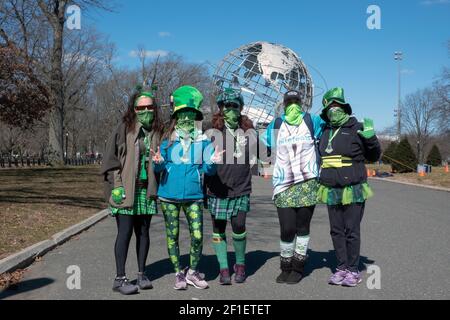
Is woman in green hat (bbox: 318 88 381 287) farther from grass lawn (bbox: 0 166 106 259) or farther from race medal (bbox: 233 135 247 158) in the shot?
grass lawn (bbox: 0 166 106 259)

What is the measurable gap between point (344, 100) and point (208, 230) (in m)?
4.30

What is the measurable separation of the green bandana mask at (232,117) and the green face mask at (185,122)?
1.16 ft

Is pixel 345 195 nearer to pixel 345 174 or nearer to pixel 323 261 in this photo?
pixel 345 174

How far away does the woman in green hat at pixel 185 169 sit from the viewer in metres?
4.60

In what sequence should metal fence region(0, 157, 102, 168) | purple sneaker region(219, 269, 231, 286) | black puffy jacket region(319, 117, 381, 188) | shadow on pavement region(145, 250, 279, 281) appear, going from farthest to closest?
metal fence region(0, 157, 102, 168) → shadow on pavement region(145, 250, 279, 281) → black puffy jacket region(319, 117, 381, 188) → purple sneaker region(219, 269, 231, 286)

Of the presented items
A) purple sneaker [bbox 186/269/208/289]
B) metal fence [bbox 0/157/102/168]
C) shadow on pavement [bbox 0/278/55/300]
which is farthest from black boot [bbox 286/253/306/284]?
Result: metal fence [bbox 0/157/102/168]

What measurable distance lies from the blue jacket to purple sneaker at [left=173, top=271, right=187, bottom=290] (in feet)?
2.47

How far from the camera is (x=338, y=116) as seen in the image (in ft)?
16.2

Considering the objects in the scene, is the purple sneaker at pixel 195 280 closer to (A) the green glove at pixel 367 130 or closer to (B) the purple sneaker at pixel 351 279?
(B) the purple sneaker at pixel 351 279

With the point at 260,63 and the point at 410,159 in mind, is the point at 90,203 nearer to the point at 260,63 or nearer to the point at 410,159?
the point at 260,63

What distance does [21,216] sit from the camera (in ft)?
28.7

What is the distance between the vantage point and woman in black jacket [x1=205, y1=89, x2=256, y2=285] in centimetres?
478

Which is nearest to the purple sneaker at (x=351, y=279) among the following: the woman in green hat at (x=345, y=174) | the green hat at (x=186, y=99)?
the woman in green hat at (x=345, y=174)
